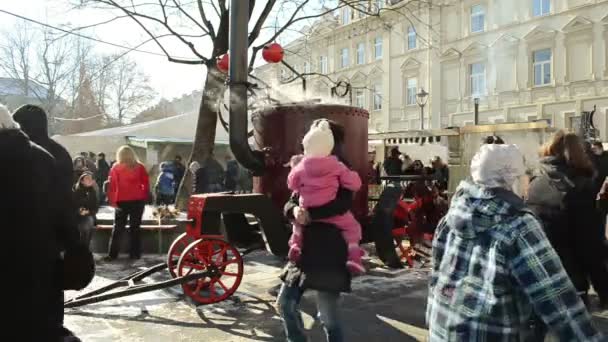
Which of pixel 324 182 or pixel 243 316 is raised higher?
pixel 324 182

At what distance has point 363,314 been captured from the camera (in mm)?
4855

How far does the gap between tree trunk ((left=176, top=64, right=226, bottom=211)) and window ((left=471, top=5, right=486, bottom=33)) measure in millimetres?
20003

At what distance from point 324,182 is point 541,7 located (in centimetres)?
2521

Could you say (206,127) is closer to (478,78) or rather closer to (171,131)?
(171,131)

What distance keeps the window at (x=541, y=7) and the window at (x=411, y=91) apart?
8754 millimetres

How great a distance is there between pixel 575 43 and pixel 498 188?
983 inches

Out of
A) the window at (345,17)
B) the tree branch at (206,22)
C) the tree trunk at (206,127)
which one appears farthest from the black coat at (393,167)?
the window at (345,17)

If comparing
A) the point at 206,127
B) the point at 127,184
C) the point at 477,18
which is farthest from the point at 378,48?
the point at 127,184

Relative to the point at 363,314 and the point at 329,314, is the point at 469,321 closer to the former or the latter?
the point at 329,314

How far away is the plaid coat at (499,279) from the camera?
199 centimetres

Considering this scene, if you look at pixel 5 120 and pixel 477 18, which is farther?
Result: pixel 477 18

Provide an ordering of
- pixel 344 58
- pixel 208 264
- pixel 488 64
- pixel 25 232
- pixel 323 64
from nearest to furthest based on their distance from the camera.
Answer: pixel 25 232 → pixel 208 264 → pixel 488 64 → pixel 344 58 → pixel 323 64

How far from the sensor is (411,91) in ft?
107

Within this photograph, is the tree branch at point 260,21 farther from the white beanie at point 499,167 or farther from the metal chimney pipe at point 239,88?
the white beanie at point 499,167
